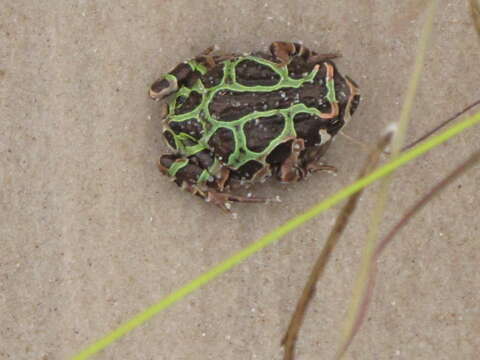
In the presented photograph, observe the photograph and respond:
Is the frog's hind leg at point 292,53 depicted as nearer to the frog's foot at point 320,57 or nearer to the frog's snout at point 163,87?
the frog's foot at point 320,57

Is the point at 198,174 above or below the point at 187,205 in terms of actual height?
above

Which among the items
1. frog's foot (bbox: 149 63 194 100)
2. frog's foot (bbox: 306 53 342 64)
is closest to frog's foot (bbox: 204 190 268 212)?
frog's foot (bbox: 149 63 194 100)

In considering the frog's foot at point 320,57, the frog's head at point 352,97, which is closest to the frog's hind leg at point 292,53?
A: the frog's foot at point 320,57

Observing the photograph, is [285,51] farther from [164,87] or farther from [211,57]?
[164,87]

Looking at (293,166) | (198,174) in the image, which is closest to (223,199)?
(198,174)

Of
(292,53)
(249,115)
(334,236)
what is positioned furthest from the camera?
(292,53)

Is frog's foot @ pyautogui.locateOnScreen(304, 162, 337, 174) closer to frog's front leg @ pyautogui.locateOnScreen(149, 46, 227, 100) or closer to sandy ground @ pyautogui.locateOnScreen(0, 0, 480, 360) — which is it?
sandy ground @ pyautogui.locateOnScreen(0, 0, 480, 360)
